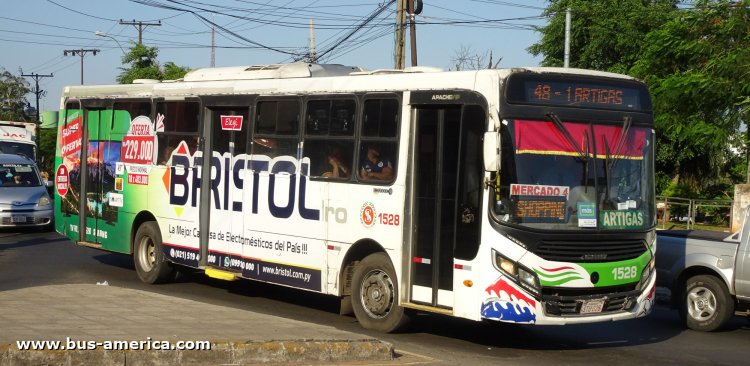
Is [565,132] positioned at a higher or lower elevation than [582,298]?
higher

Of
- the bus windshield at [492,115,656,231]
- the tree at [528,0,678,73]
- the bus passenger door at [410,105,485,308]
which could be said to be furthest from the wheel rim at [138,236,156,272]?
the tree at [528,0,678,73]

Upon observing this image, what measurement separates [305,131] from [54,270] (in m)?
7.31

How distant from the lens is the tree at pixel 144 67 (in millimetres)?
52750

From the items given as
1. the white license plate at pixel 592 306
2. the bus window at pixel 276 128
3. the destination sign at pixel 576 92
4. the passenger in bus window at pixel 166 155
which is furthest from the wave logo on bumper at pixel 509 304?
the passenger in bus window at pixel 166 155

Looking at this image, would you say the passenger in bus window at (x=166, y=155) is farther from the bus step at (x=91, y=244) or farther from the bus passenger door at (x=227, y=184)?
the bus step at (x=91, y=244)

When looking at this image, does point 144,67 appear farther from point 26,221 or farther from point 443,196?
point 443,196

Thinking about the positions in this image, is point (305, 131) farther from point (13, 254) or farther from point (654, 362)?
point (13, 254)

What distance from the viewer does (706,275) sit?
14.2 metres

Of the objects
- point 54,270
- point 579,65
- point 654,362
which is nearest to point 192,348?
point 654,362

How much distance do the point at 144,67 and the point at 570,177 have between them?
46439 mm

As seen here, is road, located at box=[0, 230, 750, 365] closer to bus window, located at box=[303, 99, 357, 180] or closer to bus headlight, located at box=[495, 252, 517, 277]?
bus headlight, located at box=[495, 252, 517, 277]

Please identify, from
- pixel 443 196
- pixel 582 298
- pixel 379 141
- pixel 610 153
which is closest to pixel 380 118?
pixel 379 141

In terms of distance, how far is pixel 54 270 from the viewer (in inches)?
723

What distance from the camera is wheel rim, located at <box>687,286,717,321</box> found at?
13977 millimetres
